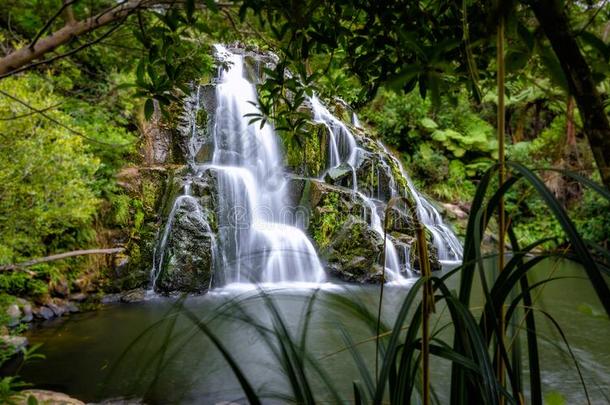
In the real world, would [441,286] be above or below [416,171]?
below

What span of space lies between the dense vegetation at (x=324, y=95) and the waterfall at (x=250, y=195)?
1262 mm

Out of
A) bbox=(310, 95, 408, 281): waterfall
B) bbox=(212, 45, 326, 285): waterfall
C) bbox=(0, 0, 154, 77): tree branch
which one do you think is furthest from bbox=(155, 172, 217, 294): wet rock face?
bbox=(0, 0, 154, 77): tree branch

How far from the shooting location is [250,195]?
873cm

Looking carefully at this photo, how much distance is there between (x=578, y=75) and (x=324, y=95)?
147cm

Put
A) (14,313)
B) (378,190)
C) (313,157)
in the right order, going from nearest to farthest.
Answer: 1. (14,313)
2. (378,190)
3. (313,157)

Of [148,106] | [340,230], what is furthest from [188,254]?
[148,106]

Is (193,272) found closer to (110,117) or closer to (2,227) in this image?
(2,227)

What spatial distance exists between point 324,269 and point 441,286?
7.34 metres

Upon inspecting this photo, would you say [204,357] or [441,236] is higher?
[441,236]

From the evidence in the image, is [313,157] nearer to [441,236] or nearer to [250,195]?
[250,195]

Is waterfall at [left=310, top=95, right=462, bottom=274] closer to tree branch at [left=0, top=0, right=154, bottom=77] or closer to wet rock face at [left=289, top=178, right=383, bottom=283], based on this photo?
wet rock face at [left=289, top=178, right=383, bottom=283]

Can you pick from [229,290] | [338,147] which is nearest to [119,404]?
[229,290]

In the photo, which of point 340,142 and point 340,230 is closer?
point 340,230

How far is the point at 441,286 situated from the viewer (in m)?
0.57
